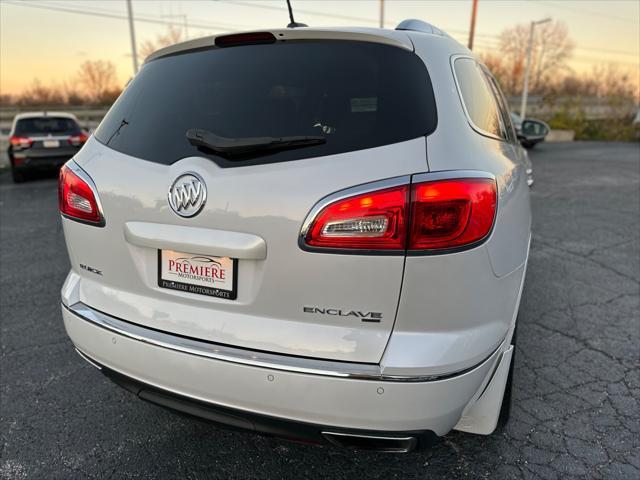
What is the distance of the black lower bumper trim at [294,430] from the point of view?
1535 mm

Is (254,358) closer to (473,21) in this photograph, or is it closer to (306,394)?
(306,394)

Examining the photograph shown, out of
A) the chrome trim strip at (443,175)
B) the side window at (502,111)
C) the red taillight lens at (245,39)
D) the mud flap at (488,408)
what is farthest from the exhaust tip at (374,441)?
the side window at (502,111)

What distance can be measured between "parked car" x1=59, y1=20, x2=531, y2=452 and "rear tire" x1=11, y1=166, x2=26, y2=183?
35.6 feet

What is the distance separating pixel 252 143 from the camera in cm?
158

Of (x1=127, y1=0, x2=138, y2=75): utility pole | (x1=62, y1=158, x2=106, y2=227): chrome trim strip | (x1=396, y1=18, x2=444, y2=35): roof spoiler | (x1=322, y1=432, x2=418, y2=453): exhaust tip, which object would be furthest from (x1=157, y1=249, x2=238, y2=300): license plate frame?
(x1=127, y1=0, x2=138, y2=75): utility pole

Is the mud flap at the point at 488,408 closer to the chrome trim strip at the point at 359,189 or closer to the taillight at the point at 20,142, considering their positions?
the chrome trim strip at the point at 359,189

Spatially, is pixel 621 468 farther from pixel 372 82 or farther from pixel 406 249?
pixel 372 82

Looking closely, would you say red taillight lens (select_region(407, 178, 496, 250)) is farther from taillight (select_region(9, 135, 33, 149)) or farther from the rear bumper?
taillight (select_region(9, 135, 33, 149))

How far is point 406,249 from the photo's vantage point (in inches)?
57.0

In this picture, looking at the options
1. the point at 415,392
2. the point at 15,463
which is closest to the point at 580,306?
the point at 415,392

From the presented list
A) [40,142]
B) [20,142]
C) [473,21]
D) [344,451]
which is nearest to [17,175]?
[20,142]

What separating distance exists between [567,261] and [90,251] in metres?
4.64

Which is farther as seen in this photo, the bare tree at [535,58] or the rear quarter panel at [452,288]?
the bare tree at [535,58]

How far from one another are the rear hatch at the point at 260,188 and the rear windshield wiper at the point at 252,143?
18mm
